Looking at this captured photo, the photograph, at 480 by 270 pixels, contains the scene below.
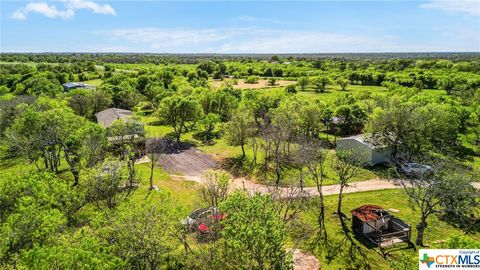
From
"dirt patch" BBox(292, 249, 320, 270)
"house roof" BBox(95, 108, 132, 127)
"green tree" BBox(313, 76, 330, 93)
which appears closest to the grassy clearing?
"house roof" BBox(95, 108, 132, 127)

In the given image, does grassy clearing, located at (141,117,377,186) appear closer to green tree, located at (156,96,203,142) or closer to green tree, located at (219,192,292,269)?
green tree, located at (156,96,203,142)

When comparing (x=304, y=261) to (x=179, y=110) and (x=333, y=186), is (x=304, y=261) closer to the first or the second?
(x=333, y=186)

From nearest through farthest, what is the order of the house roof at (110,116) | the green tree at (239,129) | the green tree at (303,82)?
1. the green tree at (239,129)
2. the house roof at (110,116)
3. the green tree at (303,82)

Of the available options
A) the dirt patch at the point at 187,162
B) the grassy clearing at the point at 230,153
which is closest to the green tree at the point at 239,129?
the grassy clearing at the point at 230,153

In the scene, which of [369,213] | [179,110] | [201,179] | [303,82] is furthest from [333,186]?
[303,82]

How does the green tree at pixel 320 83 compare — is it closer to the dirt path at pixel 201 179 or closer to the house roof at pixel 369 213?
the dirt path at pixel 201 179
